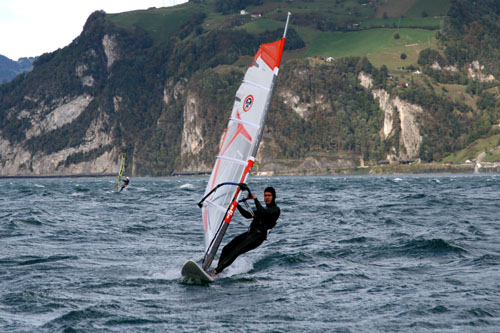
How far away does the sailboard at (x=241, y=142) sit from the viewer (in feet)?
48.1

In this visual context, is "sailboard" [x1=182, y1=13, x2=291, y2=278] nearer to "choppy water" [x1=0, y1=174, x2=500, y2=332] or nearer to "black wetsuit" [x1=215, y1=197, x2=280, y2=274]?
"black wetsuit" [x1=215, y1=197, x2=280, y2=274]

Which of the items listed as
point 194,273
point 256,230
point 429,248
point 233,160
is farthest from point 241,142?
point 429,248

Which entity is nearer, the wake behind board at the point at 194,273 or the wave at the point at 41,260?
the wake behind board at the point at 194,273

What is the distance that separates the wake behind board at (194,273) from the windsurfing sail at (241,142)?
45cm

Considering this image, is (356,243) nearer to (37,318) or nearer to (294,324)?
(294,324)

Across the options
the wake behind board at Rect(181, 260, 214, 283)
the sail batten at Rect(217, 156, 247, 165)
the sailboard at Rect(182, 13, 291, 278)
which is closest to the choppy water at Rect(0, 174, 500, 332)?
the wake behind board at Rect(181, 260, 214, 283)

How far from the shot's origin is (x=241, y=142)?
15.0 metres

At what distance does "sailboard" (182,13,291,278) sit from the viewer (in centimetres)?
1465

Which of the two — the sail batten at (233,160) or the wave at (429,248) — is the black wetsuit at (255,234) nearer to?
the sail batten at (233,160)

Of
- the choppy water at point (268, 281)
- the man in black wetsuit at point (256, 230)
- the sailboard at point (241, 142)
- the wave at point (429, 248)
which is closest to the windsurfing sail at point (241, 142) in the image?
the sailboard at point (241, 142)

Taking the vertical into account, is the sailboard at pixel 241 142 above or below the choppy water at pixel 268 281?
above

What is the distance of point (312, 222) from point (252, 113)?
578 inches

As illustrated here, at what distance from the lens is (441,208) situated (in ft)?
115

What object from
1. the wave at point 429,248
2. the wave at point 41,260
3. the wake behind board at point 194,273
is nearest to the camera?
the wake behind board at point 194,273
